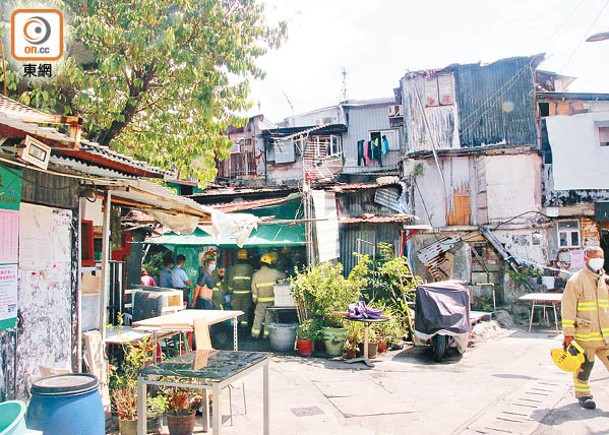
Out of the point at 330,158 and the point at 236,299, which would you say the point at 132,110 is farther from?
the point at 330,158

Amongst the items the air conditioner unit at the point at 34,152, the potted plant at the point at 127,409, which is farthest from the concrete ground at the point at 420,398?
the air conditioner unit at the point at 34,152

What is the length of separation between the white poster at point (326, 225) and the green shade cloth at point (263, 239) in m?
0.51

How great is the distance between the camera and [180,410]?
5.97m

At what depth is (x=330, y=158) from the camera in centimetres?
2692

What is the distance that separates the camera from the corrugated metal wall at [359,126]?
27.8m

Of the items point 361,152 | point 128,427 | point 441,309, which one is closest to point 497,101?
point 361,152

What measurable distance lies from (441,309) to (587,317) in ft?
11.9

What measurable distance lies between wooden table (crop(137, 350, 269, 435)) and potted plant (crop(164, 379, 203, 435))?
85cm

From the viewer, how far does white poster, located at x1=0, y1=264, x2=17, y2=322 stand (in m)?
5.16

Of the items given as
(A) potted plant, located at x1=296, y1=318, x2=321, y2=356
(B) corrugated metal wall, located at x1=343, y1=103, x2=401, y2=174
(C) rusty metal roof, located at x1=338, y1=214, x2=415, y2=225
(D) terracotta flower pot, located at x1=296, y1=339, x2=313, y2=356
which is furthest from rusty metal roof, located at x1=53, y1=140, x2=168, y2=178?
(B) corrugated metal wall, located at x1=343, y1=103, x2=401, y2=174

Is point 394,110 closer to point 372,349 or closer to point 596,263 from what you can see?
point 372,349

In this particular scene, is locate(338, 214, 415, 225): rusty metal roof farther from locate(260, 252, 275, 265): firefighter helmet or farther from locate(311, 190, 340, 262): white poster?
locate(260, 252, 275, 265): firefighter helmet

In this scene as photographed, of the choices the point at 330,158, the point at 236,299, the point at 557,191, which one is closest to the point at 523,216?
the point at 557,191

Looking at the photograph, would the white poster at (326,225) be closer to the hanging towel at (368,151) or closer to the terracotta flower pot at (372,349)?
the terracotta flower pot at (372,349)
